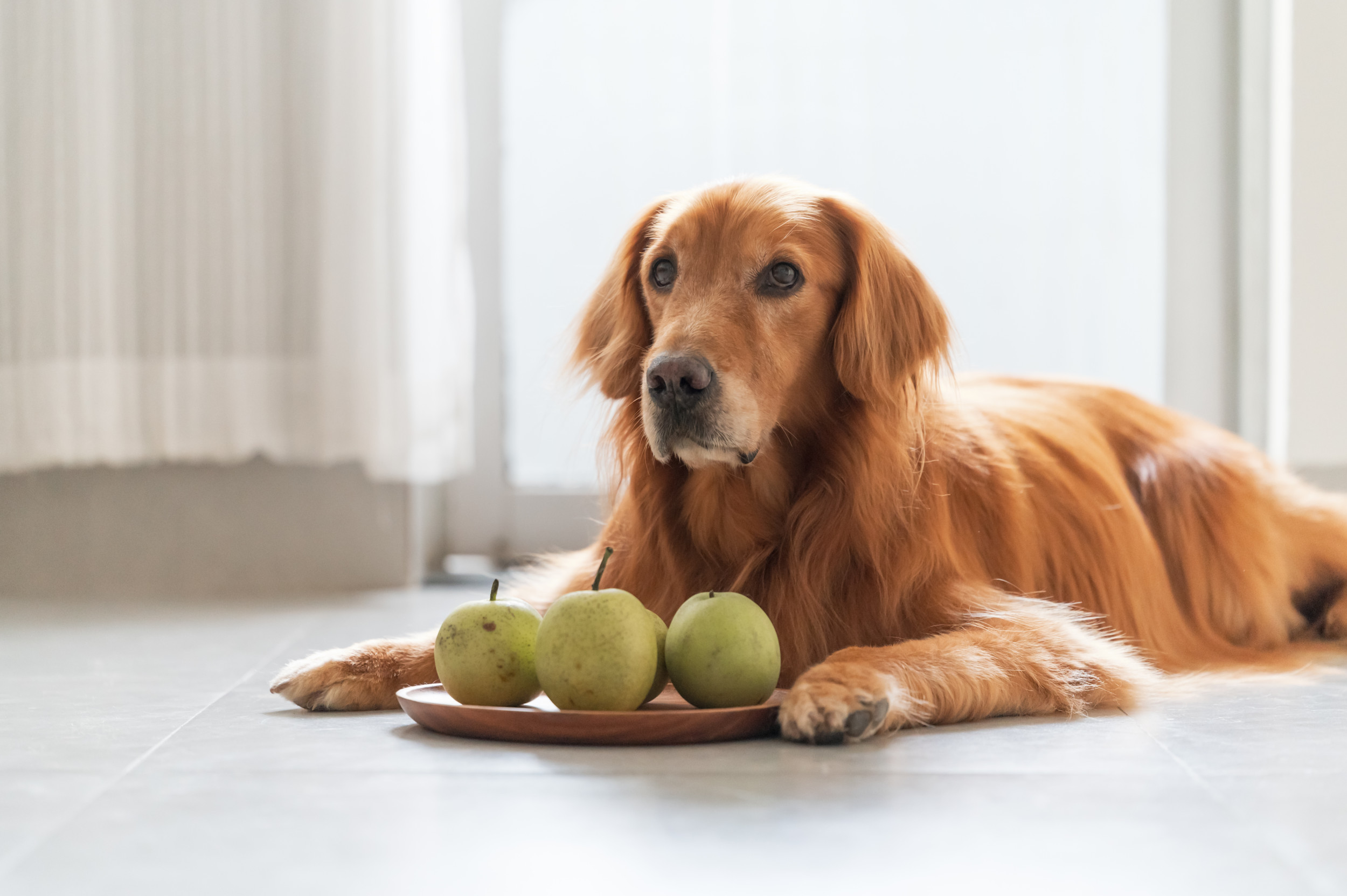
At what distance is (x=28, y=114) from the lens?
352cm

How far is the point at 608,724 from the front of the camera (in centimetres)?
169

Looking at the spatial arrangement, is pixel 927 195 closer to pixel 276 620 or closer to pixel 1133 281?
pixel 1133 281

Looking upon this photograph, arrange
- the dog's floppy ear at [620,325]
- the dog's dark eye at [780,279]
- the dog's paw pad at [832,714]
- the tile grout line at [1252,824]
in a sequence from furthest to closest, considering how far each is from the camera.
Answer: the dog's floppy ear at [620,325], the dog's dark eye at [780,279], the dog's paw pad at [832,714], the tile grout line at [1252,824]

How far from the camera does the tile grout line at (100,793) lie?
1237 mm

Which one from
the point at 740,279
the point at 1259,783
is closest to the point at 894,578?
the point at 740,279

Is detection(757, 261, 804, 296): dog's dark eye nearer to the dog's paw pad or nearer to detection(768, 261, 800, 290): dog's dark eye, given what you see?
detection(768, 261, 800, 290): dog's dark eye

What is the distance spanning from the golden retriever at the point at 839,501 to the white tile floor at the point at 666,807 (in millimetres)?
98

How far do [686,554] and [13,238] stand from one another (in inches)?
93.8

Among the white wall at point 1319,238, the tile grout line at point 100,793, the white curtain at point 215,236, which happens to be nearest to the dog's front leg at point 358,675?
the tile grout line at point 100,793

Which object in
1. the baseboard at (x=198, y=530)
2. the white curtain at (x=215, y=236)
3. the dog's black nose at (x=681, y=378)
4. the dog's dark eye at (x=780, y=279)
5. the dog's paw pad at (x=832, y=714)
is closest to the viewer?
the dog's paw pad at (x=832, y=714)

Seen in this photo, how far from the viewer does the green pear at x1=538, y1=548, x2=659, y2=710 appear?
1.69 m

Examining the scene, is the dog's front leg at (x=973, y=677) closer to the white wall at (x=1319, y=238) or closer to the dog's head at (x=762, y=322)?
the dog's head at (x=762, y=322)

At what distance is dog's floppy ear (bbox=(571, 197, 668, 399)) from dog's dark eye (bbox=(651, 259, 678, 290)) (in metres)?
0.10

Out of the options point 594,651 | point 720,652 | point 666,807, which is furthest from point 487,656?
point 666,807
